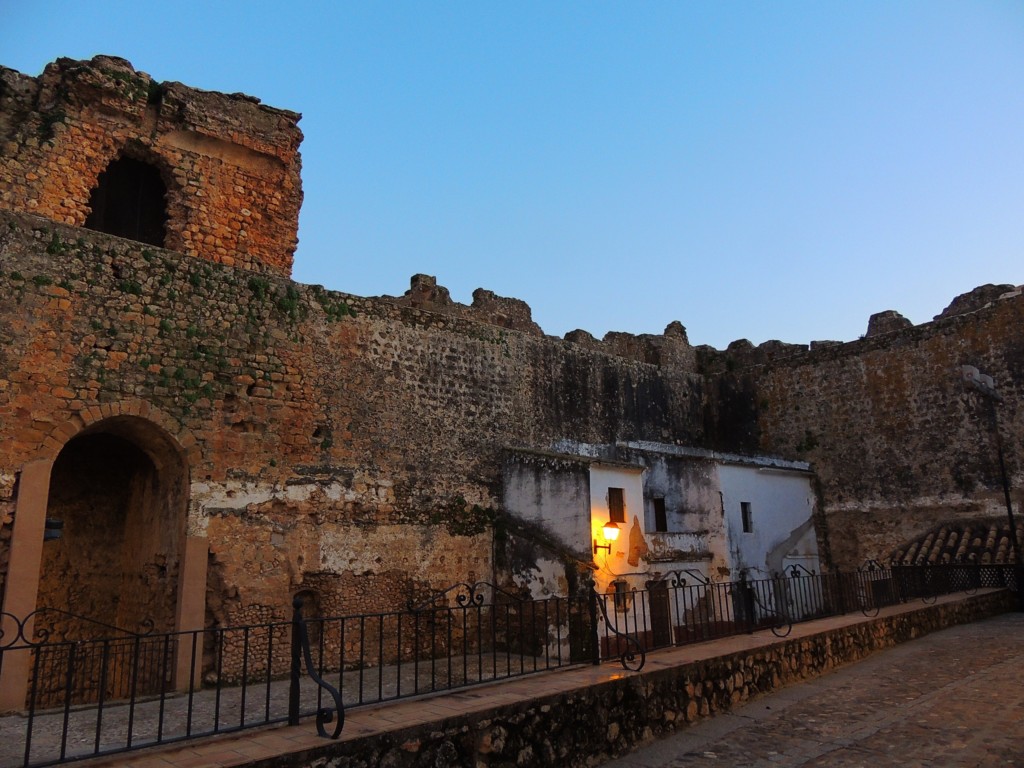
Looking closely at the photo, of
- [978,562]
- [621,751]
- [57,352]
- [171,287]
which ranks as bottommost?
[621,751]

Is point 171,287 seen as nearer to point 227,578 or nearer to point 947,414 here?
point 227,578

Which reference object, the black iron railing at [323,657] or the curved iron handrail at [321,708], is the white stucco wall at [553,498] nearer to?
the black iron railing at [323,657]

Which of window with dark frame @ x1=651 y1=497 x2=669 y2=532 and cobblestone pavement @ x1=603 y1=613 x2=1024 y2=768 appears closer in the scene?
cobblestone pavement @ x1=603 y1=613 x2=1024 y2=768

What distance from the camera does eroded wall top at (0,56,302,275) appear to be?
11.6 m

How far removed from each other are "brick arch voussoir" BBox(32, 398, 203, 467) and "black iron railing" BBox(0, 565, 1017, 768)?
7.15 feet

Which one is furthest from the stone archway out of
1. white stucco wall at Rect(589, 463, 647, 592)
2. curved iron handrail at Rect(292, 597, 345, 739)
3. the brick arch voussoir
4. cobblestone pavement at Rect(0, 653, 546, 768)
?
white stucco wall at Rect(589, 463, 647, 592)

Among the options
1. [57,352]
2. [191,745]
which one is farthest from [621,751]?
[57,352]

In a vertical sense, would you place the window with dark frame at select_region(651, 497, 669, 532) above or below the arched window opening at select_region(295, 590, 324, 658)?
above

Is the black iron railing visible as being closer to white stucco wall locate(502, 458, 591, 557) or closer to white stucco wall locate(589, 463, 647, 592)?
white stucco wall locate(589, 463, 647, 592)

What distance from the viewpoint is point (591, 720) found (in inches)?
245

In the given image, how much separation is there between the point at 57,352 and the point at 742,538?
13693 millimetres

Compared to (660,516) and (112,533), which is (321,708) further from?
(660,516)

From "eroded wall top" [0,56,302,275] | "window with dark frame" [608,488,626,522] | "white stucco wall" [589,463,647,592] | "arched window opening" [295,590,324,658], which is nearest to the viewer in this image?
"arched window opening" [295,590,324,658]

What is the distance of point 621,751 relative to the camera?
6.30 meters
